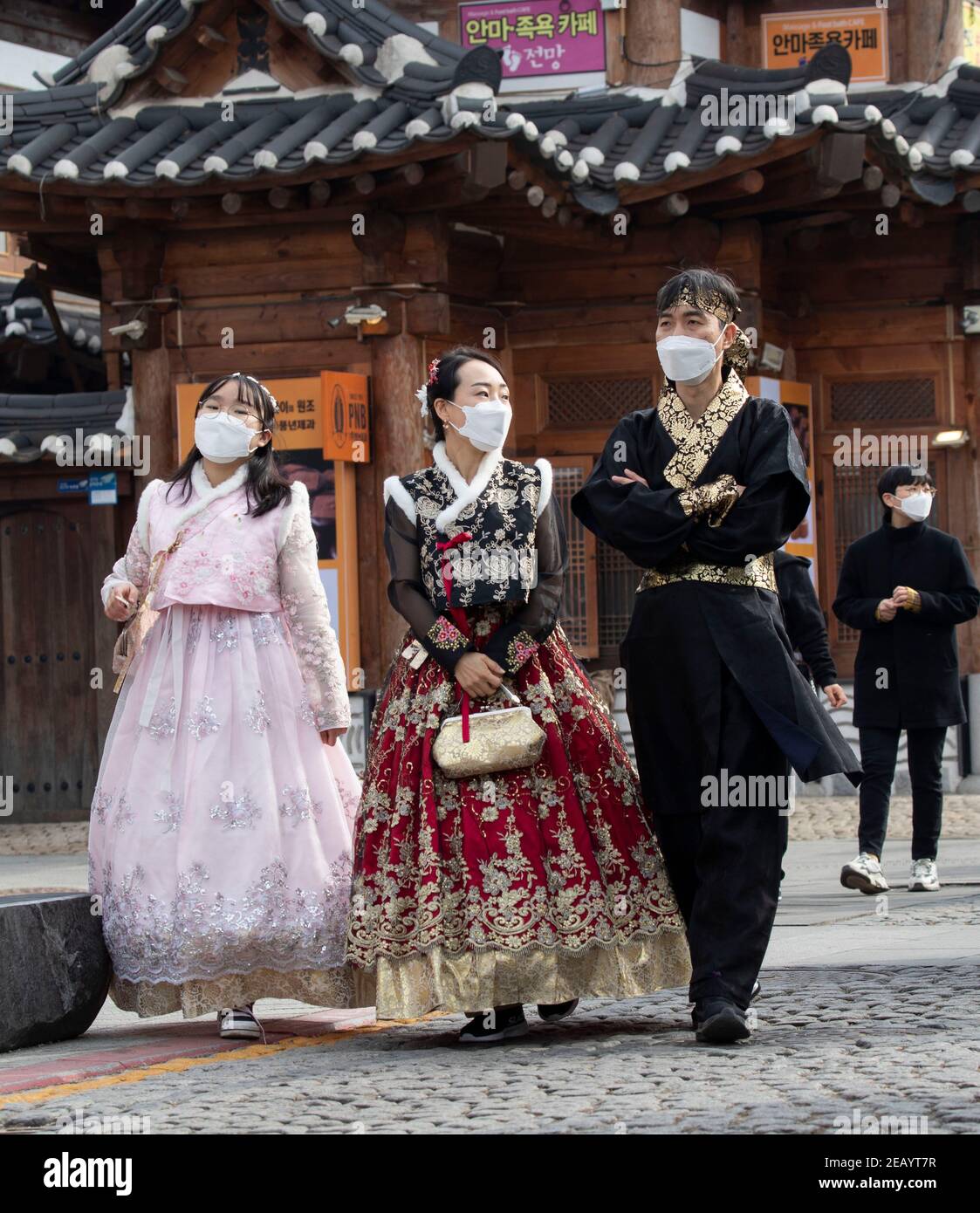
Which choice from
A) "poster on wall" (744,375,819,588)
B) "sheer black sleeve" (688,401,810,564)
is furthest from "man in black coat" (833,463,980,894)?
"poster on wall" (744,375,819,588)

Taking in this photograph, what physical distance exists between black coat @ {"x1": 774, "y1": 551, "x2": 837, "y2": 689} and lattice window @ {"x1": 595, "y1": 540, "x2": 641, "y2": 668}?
7180 millimetres

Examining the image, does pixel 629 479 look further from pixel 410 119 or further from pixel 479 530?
pixel 410 119

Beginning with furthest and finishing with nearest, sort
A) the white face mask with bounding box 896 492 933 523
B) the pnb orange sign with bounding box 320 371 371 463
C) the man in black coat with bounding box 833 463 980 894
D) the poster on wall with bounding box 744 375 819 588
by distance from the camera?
the poster on wall with bounding box 744 375 819 588, the pnb orange sign with bounding box 320 371 371 463, the white face mask with bounding box 896 492 933 523, the man in black coat with bounding box 833 463 980 894

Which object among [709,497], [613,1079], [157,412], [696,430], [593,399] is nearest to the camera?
[613,1079]

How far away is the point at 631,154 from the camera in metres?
13.4

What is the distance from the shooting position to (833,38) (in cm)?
1584

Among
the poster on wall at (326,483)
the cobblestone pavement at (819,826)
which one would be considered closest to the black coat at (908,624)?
the cobblestone pavement at (819,826)

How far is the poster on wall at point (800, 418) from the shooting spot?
14.8 metres

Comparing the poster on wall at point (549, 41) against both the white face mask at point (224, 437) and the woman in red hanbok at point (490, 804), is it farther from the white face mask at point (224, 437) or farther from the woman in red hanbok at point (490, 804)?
the woman in red hanbok at point (490, 804)

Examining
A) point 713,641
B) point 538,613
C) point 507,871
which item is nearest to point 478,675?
point 538,613

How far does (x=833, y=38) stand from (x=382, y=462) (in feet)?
16.5

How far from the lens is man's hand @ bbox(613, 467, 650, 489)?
239 inches

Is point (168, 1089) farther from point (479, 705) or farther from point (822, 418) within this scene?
point (822, 418)

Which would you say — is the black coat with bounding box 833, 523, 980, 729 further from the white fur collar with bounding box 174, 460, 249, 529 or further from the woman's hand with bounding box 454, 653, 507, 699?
the woman's hand with bounding box 454, 653, 507, 699
